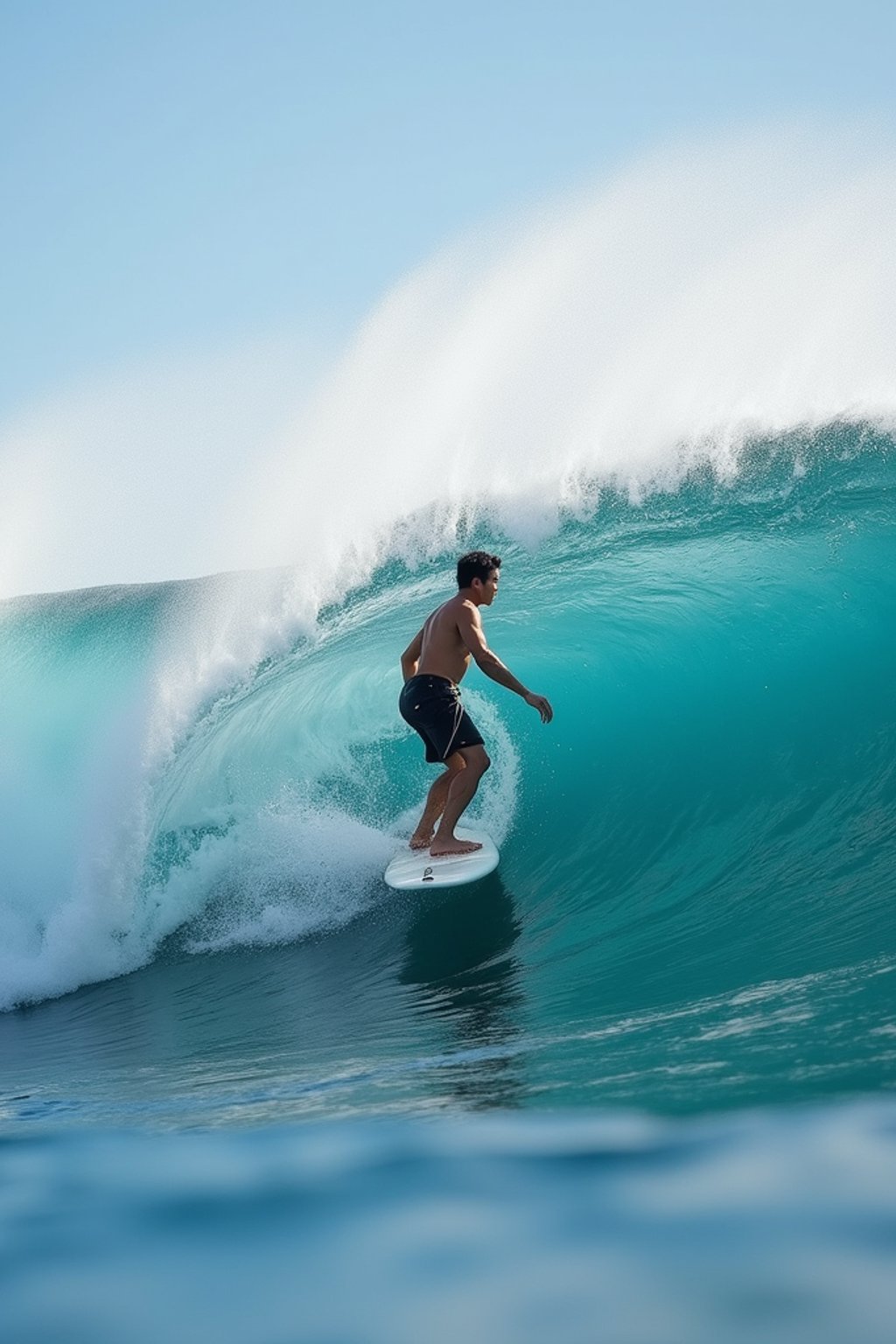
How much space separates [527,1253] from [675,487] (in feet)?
27.9

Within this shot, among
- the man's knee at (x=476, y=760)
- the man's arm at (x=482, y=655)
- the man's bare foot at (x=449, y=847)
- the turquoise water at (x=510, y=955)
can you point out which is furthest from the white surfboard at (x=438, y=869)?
the man's arm at (x=482, y=655)

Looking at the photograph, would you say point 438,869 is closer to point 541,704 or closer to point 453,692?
point 453,692

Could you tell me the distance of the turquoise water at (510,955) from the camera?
139 centimetres

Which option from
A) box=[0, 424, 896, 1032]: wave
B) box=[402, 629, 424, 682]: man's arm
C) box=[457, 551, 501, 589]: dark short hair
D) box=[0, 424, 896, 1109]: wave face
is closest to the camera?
box=[0, 424, 896, 1109]: wave face

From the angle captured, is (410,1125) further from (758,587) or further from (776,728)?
(758,587)

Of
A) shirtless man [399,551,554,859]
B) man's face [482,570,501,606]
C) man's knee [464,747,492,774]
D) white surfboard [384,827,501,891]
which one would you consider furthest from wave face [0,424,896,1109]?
man's face [482,570,501,606]

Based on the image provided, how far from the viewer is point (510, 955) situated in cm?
480

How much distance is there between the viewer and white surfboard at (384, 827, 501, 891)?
17.7ft

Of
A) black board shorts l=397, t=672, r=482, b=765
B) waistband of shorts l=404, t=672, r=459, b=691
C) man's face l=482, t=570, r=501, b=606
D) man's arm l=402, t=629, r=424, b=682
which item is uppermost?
man's face l=482, t=570, r=501, b=606

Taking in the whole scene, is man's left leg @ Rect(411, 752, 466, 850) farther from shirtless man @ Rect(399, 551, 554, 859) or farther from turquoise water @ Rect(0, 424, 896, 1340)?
turquoise water @ Rect(0, 424, 896, 1340)

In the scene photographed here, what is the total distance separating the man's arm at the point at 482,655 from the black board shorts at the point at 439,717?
0.26m

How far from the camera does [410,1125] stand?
2016mm

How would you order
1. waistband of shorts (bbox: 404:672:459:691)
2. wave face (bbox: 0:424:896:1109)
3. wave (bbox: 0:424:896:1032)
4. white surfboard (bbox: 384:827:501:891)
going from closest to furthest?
wave face (bbox: 0:424:896:1109) < wave (bbox: 0:424:896:1032) < white surfboard (bbox: 384:827:501:891) < waistband of shorts (bbox: 404:672:459:691)

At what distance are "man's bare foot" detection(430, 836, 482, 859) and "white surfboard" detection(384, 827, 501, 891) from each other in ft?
→ 0.07
